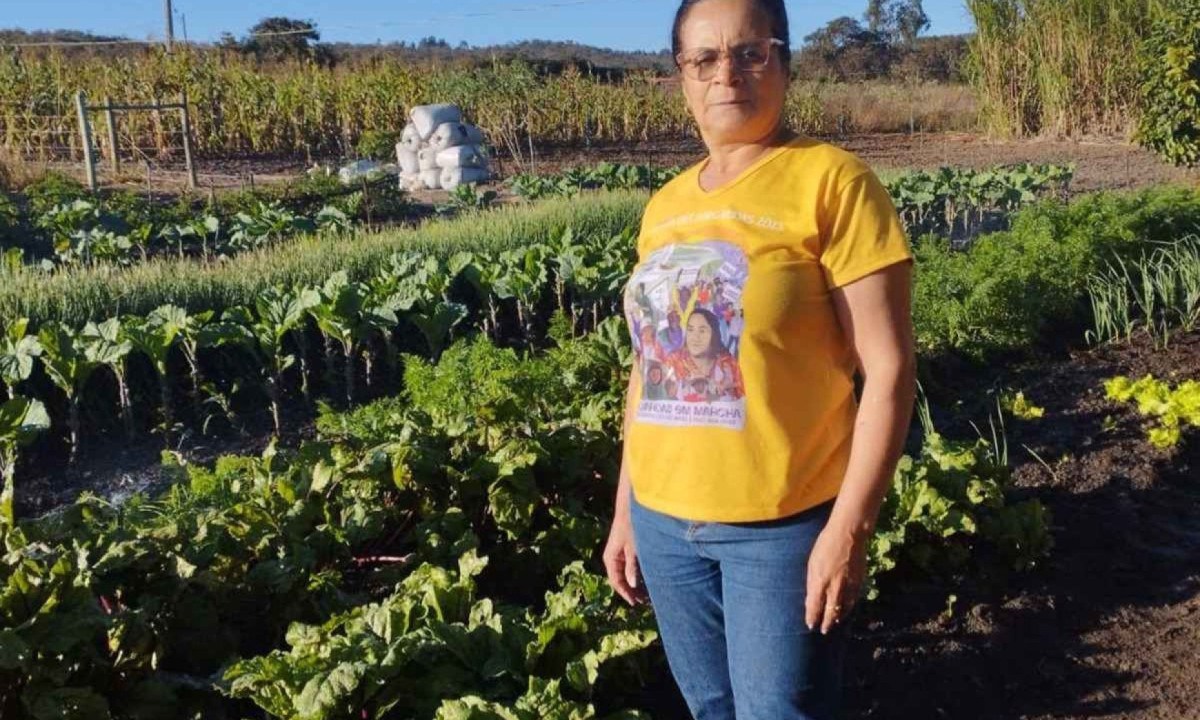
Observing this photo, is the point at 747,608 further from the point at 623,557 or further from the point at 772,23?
the point at 772,23

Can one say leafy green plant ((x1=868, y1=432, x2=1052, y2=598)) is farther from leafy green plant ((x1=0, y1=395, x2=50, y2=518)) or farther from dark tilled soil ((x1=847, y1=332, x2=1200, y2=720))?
leafy green plant ((x1=0, y1=395, x2=50, y2=518))

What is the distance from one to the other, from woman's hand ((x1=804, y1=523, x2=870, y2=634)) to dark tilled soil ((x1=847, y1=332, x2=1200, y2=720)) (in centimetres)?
148

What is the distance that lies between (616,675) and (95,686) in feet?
4.12

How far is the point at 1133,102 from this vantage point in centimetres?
2303

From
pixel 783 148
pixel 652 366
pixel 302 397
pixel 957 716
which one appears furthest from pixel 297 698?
pixel 302 397

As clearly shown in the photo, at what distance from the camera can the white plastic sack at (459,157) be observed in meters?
17.8

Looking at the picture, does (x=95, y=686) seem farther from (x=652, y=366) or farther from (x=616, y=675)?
(x=652, y=366)

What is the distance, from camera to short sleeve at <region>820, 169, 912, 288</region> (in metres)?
1.76

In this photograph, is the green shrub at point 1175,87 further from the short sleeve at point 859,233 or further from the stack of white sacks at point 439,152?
the short sleeve at point 859,233

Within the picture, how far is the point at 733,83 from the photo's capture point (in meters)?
1.92

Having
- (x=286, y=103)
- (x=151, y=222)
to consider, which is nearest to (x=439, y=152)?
(x=286, y=103)

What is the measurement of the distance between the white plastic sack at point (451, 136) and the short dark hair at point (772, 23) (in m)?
16.4

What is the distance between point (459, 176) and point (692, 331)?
53.4ft

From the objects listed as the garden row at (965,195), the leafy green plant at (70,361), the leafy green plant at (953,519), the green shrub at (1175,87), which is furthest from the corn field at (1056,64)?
the leafy green plant at (70,361)
